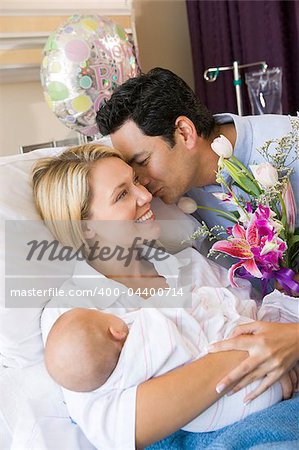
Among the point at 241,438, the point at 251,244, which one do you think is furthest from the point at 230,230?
the point at 241,438

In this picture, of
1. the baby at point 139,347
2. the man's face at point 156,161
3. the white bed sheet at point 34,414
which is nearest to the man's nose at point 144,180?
the man's face at point 156,161

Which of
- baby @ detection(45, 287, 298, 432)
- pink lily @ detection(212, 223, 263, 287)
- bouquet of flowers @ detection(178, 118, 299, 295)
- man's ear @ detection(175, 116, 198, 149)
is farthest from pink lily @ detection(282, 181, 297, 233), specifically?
man's ear @ detection(175, 116, 198, 149)

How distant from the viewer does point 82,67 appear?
96.3 inches

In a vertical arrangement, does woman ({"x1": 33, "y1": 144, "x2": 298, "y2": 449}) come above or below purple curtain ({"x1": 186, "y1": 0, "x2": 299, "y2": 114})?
Result: below

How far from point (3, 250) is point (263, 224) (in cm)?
62

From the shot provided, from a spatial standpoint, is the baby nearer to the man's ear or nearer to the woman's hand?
the woman's hand

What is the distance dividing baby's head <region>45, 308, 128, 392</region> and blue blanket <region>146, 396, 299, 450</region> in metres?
0.21

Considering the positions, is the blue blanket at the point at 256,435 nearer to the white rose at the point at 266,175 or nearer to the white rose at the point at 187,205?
the white rose at the point at 266,175

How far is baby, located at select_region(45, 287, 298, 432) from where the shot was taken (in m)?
1.15

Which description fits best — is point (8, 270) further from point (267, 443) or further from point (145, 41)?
point (145, 41)

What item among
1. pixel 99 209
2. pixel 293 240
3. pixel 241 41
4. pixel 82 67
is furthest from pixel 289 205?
pixel 241 41

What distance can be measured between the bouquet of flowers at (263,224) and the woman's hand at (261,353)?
183mm

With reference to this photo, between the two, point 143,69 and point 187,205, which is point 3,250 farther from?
point 143,69

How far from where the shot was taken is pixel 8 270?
4.91 ft
